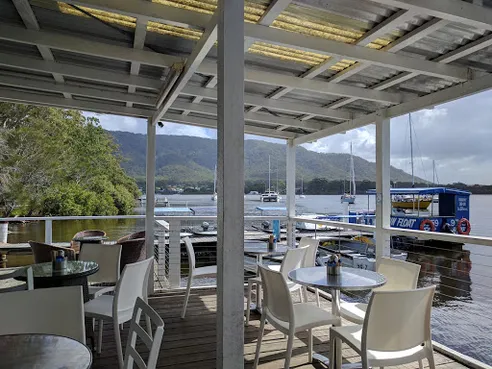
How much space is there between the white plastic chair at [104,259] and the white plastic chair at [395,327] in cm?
265

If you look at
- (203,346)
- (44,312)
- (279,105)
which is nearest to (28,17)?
(44,312)

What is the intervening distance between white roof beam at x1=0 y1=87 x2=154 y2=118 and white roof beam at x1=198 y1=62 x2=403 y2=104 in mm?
1860

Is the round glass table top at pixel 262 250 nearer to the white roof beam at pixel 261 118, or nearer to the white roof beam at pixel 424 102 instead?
the white roof beam at pixel 261 118

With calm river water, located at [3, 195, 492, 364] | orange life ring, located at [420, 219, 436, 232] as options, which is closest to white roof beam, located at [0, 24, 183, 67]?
calm river water, located at [3, 195, 492, 364]

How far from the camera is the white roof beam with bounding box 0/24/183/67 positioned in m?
2.84

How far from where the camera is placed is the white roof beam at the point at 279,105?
4.11 meters

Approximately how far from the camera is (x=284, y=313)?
2.52 m

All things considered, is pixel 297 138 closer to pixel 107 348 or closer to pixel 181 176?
pixel 107 348

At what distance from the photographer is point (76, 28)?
2949 millimetres

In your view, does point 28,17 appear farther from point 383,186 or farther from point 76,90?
point 383,186

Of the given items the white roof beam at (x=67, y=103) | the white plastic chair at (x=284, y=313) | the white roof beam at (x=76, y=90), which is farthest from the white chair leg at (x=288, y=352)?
the white roof beam at (x=67, y=103)

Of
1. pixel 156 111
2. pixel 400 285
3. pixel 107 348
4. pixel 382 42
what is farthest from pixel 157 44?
pixel 400 285

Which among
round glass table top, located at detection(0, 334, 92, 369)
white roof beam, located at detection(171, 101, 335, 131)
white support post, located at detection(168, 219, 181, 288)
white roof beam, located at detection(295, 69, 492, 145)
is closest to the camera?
round glass table top, located at detection(0, 334, 92, 369)

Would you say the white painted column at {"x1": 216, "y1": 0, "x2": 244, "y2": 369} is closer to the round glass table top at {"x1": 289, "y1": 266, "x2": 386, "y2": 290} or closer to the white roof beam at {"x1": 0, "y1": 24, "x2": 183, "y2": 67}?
the round glass table top at {"x1": 289, "y1": 266, "x2": 386, "y2": 290}
